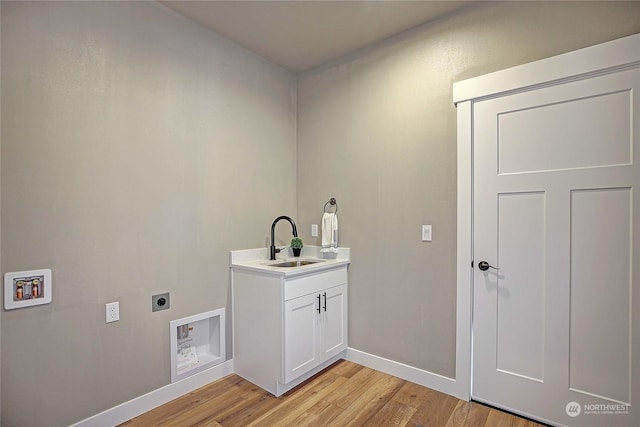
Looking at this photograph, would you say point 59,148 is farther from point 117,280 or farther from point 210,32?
point 210,32

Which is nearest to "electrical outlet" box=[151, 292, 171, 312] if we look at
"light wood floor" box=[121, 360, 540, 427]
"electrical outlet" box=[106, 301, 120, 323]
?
"electrical outlet" box=[106, 301, 120, 323]

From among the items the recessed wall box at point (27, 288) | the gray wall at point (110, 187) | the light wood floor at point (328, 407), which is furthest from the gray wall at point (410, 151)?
the recessed wall box at point (27, 288)

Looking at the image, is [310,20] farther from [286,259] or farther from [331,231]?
[286,259]

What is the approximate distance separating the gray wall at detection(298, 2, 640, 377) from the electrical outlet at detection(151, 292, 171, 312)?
1.46 m

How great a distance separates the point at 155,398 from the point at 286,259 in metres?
1.38

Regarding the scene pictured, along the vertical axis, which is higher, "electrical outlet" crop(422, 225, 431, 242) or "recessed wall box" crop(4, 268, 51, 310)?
"electrical outlet" crop(422, 225, 431, 242)

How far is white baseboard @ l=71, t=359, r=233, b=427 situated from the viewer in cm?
192

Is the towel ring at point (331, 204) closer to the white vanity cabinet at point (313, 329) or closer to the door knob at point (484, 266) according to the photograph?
the white vanity cabinet at point (313, 329)

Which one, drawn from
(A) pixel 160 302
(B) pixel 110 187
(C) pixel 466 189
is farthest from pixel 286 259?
(C) pixel 466 189

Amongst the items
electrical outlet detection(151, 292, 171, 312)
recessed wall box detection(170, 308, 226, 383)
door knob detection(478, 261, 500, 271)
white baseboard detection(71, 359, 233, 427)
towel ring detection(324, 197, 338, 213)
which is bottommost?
white baseboard detection(71, 359, 233, 427)

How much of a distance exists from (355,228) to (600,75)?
183 cm

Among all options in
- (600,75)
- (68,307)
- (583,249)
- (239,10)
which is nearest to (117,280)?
(68,307)

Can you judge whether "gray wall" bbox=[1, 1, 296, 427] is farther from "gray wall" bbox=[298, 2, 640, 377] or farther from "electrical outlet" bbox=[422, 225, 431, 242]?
"electrical outlet" bbox=[422, 225, 431, 242]

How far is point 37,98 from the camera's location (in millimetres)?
1706
